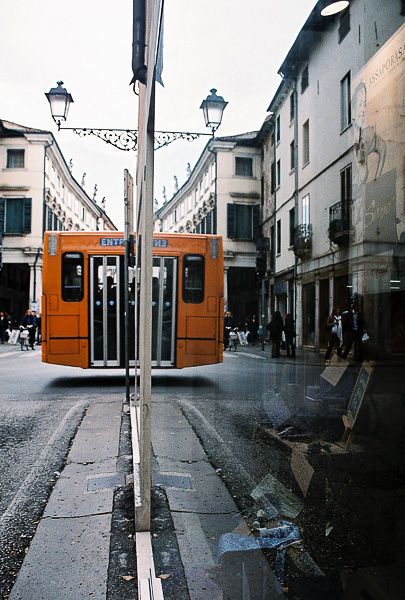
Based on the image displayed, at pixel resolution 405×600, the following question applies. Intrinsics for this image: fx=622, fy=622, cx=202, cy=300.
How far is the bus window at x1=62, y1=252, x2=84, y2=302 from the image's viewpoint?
9492 millimetres

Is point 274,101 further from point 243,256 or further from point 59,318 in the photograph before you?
point 59,318

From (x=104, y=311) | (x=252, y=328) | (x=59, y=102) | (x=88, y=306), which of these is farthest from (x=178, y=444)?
(x=88, y=306)

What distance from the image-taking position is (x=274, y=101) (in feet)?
5.04

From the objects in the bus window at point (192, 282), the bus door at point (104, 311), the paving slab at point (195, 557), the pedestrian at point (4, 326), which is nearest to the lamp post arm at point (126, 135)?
the paving slab at point (195, 557)

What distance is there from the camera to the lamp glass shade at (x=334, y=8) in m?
1.06

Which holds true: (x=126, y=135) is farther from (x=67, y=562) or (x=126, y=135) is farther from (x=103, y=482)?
(x=67, y=562)

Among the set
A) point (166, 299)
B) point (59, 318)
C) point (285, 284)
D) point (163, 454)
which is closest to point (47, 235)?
point (59, 318)

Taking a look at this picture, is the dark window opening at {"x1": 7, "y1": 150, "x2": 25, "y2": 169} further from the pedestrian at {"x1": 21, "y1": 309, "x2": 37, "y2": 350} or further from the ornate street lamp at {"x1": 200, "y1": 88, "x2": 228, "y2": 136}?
the pedestrian at {"x1": 21, "y1": 309, "x2": 37, "y2": 350}

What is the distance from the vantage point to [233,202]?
7.06ft

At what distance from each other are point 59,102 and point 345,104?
3.75 metres

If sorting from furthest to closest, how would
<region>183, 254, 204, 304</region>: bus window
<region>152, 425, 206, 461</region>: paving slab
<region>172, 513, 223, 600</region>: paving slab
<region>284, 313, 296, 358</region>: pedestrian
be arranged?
1. <region>183, 254, 204, 304</region>: bus window
2. <region>152, 425, 206, 461</region>: paving slab
3. <region>172, 513, 223, 600</region>: paving slab
4. <region>284, 313, 296, 358</region>: pedestrian

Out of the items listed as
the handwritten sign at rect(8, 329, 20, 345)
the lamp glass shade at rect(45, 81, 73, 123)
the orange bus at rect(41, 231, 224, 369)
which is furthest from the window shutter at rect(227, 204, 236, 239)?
the handwritten sign at rect(8, 329, 20, 345)

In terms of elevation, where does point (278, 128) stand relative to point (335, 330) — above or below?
above

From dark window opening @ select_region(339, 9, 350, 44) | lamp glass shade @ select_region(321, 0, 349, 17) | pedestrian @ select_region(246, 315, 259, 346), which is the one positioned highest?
lamp glass shade @ select_region(321, 0, 349, 17)
